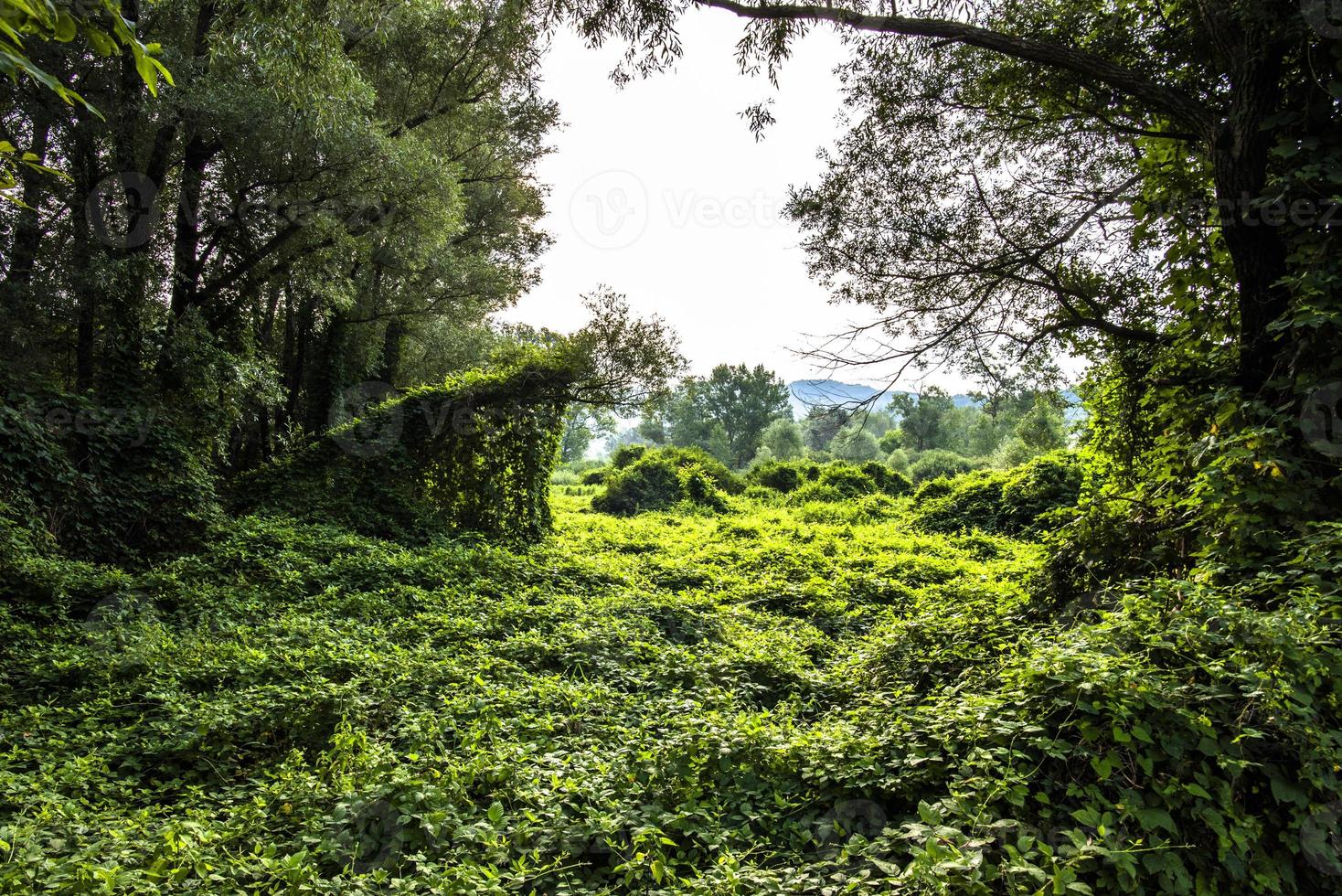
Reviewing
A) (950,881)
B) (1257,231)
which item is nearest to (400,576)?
(950,881)

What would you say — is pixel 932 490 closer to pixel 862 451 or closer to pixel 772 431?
pixel 772 431

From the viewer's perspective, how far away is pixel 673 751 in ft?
11.4

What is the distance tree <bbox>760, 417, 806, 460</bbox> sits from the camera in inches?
2367

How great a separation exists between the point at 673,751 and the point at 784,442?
58.5 m

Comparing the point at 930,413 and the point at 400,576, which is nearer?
the point at 400,576

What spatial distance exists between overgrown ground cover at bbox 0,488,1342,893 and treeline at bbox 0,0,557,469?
14.1 ft

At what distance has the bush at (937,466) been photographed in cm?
4046

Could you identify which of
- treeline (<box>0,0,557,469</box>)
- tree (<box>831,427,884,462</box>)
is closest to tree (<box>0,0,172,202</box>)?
treeline (<box>0,0,557,469</box>)

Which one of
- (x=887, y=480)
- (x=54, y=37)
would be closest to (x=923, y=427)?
(x=887, y=480)

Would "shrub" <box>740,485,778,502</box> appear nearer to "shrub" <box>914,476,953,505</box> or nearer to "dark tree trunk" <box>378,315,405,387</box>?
"shrub" <box>914,476,953,505</box>

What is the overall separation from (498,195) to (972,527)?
16570mm

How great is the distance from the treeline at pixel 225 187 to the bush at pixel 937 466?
34220 mm

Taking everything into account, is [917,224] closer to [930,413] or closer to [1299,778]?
[1299,778]

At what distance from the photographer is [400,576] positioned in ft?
27.0
